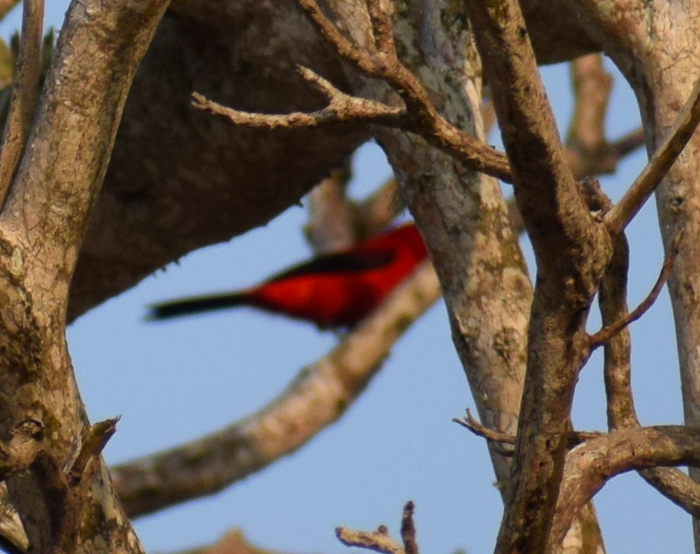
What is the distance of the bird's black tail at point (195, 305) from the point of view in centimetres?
548

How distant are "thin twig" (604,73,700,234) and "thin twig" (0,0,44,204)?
3.20 feet

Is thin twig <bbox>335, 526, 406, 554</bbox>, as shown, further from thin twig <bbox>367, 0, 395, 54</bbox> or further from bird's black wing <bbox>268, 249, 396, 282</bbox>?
bird's black wing <bbox>268, 249, 396, 282</bbox>

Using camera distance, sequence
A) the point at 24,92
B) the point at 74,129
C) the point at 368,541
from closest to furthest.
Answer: the point at 368,541, the point at 74,129, the point at 24,92

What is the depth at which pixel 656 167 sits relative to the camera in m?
1.43

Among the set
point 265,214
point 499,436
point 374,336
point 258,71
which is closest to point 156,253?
point 265,214

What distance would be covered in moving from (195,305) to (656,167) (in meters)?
4.35

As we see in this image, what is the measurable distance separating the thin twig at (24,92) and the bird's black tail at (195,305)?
140 inches

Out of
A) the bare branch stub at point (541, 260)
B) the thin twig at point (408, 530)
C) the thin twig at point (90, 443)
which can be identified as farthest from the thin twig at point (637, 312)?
the thin twig at point (90, 443)

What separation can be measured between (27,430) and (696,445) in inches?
37.2

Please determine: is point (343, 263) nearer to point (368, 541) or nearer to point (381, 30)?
point (368, 541)

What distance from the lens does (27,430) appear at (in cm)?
140

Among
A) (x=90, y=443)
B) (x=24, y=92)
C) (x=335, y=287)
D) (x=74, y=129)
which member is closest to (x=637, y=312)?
(x=90, y=443)

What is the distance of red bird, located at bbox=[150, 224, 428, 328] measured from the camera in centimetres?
549

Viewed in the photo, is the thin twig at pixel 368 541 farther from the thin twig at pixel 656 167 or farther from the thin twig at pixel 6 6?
the thin twig at pixel 6 6
